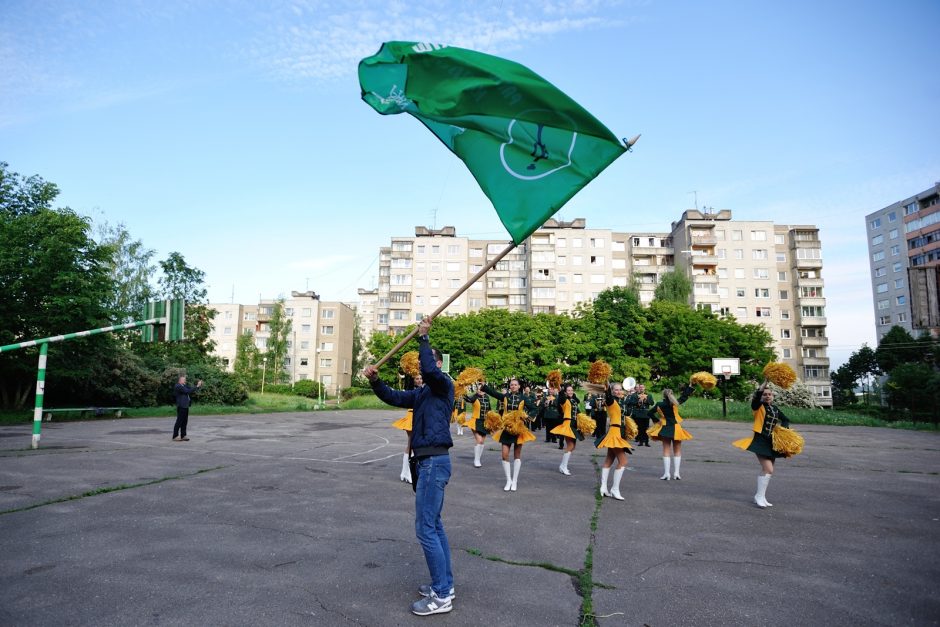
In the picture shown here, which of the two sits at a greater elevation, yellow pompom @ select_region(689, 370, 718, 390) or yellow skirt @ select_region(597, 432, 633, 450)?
yellow pompom @ select_region(689, 370, 718, 390)

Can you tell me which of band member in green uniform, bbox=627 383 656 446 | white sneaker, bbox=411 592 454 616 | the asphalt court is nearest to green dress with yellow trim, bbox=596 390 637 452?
the asphalt court

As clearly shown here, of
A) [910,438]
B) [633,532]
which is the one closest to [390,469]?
[633,532]

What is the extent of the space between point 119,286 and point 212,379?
11.9m

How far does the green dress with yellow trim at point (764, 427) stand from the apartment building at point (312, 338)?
3546 inches

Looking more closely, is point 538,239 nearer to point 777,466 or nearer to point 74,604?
point 777,466

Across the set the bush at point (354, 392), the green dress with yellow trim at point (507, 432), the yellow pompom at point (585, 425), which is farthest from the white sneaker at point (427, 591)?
the bush at point (354, 392)

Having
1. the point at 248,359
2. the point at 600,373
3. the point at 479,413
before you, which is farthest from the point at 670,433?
the point at 248,359

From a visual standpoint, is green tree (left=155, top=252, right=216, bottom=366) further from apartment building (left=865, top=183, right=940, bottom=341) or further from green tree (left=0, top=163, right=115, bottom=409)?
apartment building (left=865, top=183, right=940, bottom=341)

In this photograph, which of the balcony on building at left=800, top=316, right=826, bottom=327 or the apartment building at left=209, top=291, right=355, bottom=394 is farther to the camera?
the apartment building at left=209, top=291, right=355, bottom=394

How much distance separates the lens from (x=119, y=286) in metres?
46.1

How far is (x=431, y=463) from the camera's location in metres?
5.35

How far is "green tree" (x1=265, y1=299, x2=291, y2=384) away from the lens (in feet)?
289

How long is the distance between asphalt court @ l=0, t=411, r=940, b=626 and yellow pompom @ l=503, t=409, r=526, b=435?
1428 mm

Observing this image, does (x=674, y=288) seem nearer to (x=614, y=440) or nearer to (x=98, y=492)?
(x=614, y=440)
